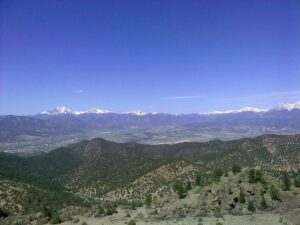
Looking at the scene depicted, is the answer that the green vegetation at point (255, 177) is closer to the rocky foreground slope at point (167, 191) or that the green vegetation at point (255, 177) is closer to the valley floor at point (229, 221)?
the rocky foreground slope at point (167, 191)

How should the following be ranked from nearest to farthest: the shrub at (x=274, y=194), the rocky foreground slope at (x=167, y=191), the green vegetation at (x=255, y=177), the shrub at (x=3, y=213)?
the rocky foreground slope at (x=167, y=191), the shrub at (x=274, y=194), the green vegetation at (x=255, y=177), the shrub at (x=3, y=213)

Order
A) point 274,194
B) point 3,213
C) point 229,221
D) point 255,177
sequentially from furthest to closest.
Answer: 1. point 3,213
2. point 255,177
3. point 274,194
4. point 229,221

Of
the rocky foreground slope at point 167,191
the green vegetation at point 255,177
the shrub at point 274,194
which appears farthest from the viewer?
the green vegetation at point 255,177

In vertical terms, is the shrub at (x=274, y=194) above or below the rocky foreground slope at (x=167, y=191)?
above

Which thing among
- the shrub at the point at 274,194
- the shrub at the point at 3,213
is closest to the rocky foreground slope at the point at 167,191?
the shrub at the point at 274,194

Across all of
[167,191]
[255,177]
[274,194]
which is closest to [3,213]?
[167,191]

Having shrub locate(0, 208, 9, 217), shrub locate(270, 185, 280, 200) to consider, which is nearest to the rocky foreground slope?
shrub locate(270, 185, 280, 200)

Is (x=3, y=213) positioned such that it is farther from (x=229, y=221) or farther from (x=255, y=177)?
(x=229, y=221)

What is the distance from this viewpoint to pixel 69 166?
192125 mm

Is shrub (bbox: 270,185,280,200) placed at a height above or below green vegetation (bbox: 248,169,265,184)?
below

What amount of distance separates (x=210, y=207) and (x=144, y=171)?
7554 cm

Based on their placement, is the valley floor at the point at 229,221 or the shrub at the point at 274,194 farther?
the shrub at the point at 274,194

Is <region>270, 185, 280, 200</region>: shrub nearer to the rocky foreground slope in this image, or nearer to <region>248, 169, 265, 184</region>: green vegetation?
the rocky foreground slope

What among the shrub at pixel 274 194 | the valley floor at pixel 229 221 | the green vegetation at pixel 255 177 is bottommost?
the valley floor at pixel 229 221
